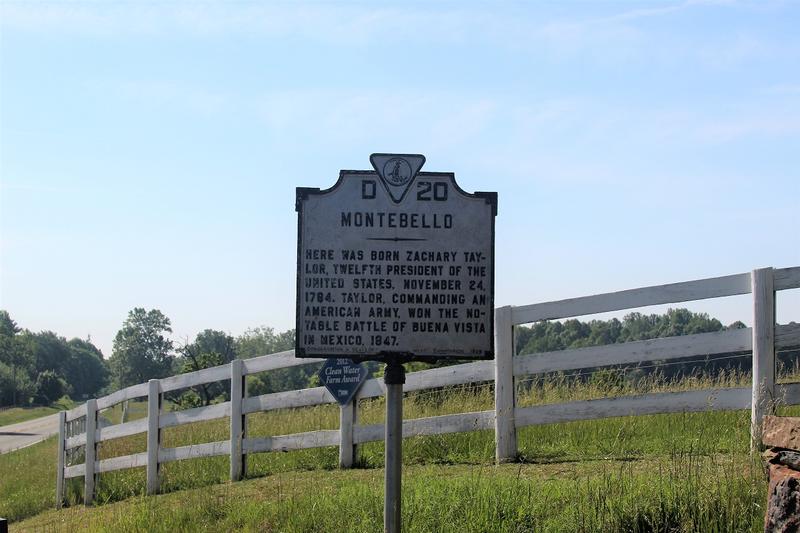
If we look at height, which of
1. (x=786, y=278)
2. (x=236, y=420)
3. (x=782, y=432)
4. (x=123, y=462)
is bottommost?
(x=123, y=462)

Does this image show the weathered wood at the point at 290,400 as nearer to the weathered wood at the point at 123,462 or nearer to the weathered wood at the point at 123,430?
the weathered wood at the point at 123,462

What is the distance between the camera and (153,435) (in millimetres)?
13094

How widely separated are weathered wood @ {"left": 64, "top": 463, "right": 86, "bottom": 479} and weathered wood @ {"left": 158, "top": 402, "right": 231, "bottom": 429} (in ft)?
8.45

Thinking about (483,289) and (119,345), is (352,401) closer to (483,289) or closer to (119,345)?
(483,289)

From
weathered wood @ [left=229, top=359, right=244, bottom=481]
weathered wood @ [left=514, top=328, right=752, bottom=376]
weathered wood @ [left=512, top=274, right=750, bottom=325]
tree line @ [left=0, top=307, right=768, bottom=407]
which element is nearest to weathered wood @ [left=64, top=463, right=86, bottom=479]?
weathered wood @ [left=229, top=359, right=244, bottom=481]

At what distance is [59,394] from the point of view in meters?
144

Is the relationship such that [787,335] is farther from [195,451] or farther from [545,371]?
[195,451]

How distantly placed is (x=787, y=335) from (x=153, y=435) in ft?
26.9

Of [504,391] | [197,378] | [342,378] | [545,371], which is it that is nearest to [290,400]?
[342,378]

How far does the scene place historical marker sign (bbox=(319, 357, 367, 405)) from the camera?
11016 mm

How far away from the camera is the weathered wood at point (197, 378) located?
40.9ft

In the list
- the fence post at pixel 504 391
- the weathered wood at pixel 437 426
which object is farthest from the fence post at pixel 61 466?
the fence post at pixel 504 391

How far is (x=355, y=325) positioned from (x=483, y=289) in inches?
33.5

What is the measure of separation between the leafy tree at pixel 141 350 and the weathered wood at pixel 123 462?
508ft
